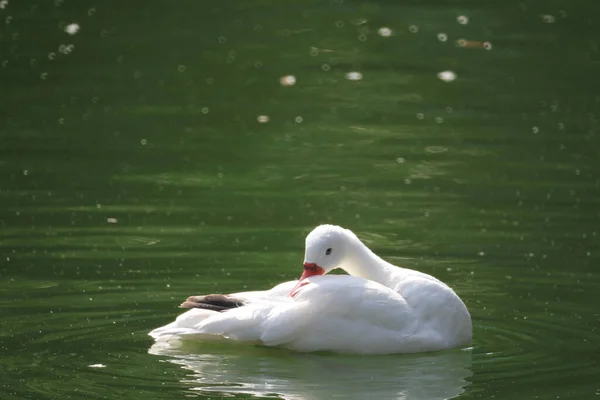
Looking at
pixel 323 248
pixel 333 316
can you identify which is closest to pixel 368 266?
pixel 323 248

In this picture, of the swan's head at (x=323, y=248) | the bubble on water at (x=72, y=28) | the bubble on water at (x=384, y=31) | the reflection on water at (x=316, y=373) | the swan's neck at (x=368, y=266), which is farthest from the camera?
the bubble on water at (x=384, y=31)

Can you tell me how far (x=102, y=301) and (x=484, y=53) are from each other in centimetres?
1088

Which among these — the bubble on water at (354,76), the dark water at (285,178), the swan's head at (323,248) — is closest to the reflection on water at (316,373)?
the dark water at (285,178)

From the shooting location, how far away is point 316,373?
8.85 metres

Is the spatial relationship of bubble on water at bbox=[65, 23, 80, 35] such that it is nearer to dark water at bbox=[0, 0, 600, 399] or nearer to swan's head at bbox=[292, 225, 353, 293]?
dark water at bbox=[0, 0, 600, 399]

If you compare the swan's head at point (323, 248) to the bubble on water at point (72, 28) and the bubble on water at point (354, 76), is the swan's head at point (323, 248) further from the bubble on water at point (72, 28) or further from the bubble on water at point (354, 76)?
the bubble on water at point (72, 28)

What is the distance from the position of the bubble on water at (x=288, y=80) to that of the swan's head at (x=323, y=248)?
9094mm

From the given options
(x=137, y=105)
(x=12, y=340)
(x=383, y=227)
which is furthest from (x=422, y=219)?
(x=137, y=105)

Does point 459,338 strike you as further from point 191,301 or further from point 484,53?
point 484,53

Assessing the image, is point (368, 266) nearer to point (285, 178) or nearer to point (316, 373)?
point (316, 373)

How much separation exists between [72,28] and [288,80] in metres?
4.15

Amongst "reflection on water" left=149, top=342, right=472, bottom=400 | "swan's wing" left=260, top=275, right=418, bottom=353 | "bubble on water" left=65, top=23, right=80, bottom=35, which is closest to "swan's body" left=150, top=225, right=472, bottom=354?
"swan's wing" left=260, top=275, right=418, bottom=353

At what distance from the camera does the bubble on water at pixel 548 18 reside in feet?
71.9

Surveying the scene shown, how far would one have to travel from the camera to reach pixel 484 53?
20156mm
